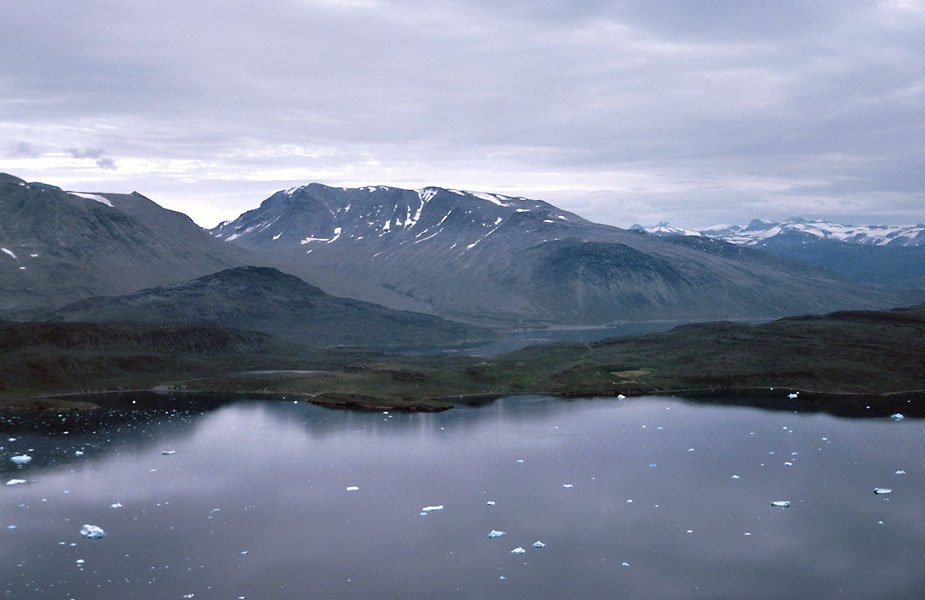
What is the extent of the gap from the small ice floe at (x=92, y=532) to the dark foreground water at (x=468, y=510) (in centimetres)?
65

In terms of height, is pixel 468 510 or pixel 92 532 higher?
pixel 468 510

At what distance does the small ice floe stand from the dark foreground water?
647 millimetres

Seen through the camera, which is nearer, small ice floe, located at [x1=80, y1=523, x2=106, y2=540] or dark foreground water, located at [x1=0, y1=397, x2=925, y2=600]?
dark foreground water, located at [x1=0, y1=397, x2=925, y2=600]

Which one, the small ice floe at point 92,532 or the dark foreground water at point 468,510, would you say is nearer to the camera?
the dark foreground water at point 468,510

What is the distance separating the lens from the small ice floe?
54312 mm

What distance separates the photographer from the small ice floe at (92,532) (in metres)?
54.3

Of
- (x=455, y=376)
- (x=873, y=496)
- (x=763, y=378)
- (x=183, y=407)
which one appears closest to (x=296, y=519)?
(x=873, y=496)

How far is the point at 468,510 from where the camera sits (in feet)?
198

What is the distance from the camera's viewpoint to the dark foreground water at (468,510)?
47188mm

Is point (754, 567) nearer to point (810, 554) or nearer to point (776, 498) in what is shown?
point (810, 554)

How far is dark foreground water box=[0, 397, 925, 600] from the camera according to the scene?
47.2 meters

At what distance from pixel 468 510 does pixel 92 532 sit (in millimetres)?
24658

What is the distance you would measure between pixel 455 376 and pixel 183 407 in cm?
4190

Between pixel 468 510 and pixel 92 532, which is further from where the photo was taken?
pixel 468 510
